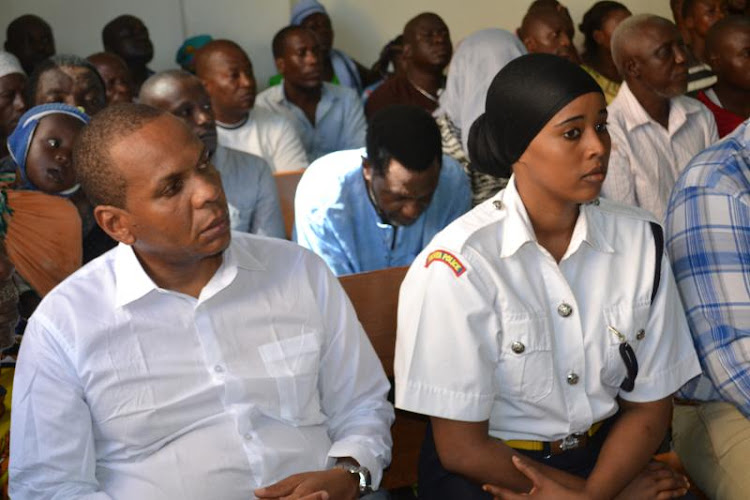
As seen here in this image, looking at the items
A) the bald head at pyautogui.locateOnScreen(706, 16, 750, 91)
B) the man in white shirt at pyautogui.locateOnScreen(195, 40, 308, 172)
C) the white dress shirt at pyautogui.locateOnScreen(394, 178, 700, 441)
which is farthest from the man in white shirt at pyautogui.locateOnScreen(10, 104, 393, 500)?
the bald head at pyautogui.locateOnScreen(706, 16, 750, 91)

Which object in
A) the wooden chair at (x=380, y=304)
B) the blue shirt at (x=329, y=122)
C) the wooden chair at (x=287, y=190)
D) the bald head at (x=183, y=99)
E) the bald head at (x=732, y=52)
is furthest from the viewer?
the blue shirt at (x=329, y=122)

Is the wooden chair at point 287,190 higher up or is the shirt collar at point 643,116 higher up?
the shirt collar at point 643,116

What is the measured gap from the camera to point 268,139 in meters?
4.84

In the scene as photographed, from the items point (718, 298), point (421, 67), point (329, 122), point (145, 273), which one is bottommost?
point (329, 122)

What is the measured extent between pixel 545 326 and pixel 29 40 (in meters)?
5.05

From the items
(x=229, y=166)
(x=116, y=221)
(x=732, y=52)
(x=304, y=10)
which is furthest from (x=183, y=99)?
(x=304, y=10)

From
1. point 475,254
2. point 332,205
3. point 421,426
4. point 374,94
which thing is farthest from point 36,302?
point 374,94

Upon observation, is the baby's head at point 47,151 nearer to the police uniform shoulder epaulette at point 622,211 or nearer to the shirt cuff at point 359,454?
the shirt cuff at point 359,454

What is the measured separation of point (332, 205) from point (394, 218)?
0.72 feet

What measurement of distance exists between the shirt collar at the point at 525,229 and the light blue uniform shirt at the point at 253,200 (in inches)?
66.9

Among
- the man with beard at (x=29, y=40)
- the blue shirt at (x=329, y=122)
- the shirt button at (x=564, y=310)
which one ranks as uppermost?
the man with beard at (x=29, y=40)

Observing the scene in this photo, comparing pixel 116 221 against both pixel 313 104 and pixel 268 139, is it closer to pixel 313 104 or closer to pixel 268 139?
pixel 268 139

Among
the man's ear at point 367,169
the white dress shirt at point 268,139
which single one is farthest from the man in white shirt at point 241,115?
the man's ear at point 367,169

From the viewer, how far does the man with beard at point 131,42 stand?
6.25 metres
